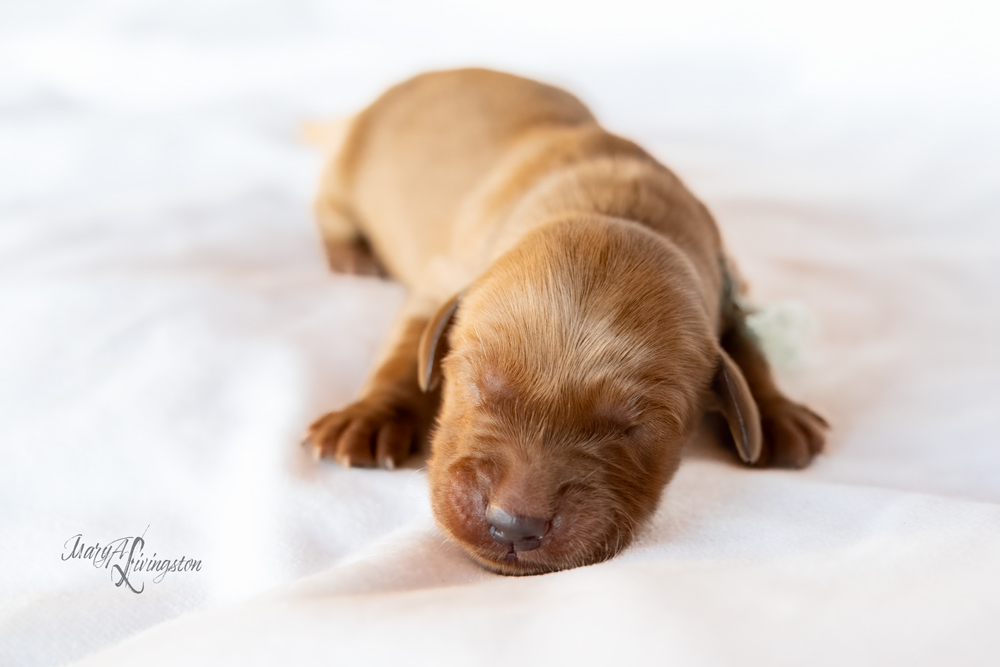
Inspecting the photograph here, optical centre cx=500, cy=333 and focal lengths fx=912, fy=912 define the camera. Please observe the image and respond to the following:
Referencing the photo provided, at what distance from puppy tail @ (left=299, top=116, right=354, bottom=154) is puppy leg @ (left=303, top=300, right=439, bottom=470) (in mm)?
2342

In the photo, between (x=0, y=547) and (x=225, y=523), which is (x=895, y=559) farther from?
(x=0, y=547)

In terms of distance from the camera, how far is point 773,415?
263 centimetres

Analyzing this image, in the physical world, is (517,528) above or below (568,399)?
below

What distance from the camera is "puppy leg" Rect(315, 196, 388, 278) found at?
4.01m

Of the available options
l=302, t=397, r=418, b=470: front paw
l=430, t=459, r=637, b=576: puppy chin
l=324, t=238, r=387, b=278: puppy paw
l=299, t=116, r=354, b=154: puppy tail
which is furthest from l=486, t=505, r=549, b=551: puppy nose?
l=299, t=116, r=354, b=154: puppy tail

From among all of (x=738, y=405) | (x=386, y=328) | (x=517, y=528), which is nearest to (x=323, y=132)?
(x=386, y=328)

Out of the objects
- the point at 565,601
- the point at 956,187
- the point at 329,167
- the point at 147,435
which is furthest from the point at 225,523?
the point at 956,187

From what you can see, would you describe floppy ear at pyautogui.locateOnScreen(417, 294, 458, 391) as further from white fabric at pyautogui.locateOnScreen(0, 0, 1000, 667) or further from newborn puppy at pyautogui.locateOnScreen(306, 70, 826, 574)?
white fabric at pyautogui.locateOnScreen(0, 0, 1000, 667)

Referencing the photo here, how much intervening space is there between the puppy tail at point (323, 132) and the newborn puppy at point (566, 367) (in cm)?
180

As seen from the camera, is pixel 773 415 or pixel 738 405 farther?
pixel 773 415

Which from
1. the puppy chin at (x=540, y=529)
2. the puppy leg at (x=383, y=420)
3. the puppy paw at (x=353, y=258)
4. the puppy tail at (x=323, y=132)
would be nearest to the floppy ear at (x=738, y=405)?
the puppy chin at (x=540, y=529)
